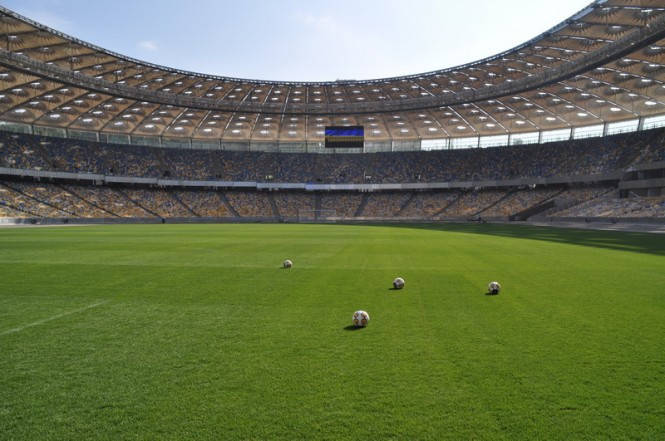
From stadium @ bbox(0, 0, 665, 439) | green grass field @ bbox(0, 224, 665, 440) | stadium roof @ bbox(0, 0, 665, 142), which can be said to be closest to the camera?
green grass field @ bbox(0, 224, 665, 440)

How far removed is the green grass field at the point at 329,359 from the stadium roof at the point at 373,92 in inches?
1333

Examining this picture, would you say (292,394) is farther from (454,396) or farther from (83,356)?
(83,356)

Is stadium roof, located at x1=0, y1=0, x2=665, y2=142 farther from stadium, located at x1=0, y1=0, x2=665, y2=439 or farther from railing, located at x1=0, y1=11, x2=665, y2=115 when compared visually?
stadium, located at x1=0, y1=0, x2=665, y2=439

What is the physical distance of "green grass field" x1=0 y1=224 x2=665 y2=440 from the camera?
3.58 meters

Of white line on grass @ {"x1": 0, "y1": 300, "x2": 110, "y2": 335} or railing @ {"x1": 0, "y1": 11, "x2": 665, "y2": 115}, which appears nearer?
white line on grass @ {"x1": 0, "y1": 300, "x2": 110, "y2": 335}

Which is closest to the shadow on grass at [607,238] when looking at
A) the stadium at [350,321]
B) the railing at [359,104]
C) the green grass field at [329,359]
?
the stadium at [350,321]

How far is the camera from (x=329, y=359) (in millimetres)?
5031

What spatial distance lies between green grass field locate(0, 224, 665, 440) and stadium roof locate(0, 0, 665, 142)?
111ft

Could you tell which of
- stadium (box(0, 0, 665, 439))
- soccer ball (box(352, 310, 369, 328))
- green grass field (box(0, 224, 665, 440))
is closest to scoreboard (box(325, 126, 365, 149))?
stadium (box(0, 0, 665, 439))

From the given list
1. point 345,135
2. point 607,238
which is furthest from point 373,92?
point 607,238

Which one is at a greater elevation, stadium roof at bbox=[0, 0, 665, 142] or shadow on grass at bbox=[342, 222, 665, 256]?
stadium roof at bbox=[0, 0, 665, 142]

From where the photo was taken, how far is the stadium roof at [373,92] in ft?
116

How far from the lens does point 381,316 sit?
708 cm

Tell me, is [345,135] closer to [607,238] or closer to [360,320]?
[607,238]
